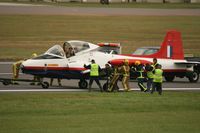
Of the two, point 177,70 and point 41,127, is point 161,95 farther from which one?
point 41,127

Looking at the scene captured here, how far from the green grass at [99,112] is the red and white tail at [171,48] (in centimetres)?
612

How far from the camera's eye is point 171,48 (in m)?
36.6

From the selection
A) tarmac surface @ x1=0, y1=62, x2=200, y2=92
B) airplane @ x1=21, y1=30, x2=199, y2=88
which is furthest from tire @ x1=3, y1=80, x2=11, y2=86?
airplane @ x1=21, y1=30, x2=199, y2=88

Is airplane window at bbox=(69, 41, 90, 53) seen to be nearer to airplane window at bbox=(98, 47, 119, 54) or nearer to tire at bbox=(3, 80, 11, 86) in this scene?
airplane window at bbox=(98, 47, 119, 54)

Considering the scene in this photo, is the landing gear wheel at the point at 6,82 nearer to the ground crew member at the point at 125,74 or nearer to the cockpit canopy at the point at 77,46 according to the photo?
the cockpit canopy at the point at 77,46

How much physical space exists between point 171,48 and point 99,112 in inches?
518

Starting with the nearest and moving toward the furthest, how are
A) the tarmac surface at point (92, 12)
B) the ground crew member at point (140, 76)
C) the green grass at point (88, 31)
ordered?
1. the ground crew member at point (140, 76)
2. the green grass at point (88, 31)
3. the tarmac surface at point (92, 12)

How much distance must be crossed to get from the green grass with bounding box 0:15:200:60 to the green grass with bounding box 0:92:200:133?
2240cm

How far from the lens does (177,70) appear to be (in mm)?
35844

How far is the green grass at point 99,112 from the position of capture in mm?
20578

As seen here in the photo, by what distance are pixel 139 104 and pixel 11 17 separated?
48.7m

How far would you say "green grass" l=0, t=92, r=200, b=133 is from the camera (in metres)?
20.6

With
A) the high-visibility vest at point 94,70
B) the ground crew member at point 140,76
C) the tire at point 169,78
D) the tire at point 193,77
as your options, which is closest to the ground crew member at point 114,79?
the high-visibility vest at point 94,70

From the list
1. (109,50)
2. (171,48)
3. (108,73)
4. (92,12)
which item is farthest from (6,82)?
(92,12)
